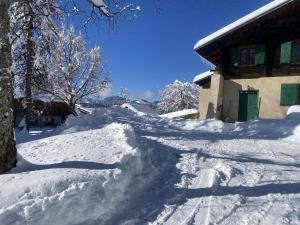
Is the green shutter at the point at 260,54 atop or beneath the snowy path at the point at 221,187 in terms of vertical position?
atop

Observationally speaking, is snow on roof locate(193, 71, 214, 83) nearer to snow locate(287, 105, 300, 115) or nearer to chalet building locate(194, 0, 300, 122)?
chalet building locate(194, 0, 300, 122)

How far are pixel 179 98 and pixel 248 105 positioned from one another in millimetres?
45815

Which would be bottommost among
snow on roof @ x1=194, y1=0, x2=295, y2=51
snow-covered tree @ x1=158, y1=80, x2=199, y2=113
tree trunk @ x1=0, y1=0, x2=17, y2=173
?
tree trunk @ x1=0, y1=0, x2=17, y2=173

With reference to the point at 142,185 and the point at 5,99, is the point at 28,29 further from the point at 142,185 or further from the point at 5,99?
the point at 142,185

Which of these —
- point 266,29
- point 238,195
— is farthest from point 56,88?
point 238,195

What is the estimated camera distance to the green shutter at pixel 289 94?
62.3ft

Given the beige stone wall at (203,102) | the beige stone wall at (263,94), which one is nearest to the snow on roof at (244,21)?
the beige stone wall at (263,94)

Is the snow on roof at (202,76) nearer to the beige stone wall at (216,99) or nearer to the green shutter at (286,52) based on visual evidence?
the beige stone wall at (216,99)

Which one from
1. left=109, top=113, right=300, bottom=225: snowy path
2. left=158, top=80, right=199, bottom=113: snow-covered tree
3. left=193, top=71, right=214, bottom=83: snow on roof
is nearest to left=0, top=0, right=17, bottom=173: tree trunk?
left=109, top=113, right=300, bottom=225: snowy path

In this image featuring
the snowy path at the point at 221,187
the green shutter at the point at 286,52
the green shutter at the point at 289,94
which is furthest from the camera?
the green shutter at the point at 286,52

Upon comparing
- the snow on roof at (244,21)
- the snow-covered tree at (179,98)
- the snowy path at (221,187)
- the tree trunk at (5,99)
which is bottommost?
the snowy path at (221,187)

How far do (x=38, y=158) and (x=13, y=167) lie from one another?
1.08 metres

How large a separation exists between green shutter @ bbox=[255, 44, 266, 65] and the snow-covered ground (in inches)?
438

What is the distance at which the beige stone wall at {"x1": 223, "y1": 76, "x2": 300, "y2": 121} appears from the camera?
1956 cm
